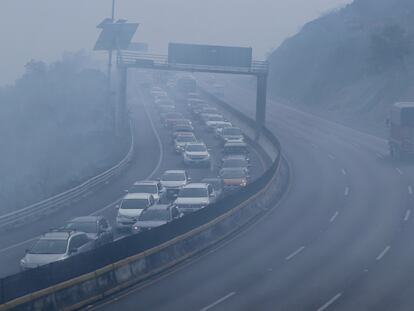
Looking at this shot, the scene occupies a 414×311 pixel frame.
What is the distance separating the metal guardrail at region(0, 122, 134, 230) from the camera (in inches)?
1081

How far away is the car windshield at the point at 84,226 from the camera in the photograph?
22.5 m

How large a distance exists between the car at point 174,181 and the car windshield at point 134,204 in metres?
5.54

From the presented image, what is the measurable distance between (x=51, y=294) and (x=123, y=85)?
37.3 metres

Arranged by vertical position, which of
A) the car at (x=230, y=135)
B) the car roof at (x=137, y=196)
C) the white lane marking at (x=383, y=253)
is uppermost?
the white lane marking at (x=383, y=253)

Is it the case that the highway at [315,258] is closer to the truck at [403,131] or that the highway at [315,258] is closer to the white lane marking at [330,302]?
the white lane marking at [330,302]

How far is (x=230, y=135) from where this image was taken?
5147 cm

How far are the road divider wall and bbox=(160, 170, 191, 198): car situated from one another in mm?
6196

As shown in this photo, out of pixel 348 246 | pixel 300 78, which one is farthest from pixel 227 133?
pixel 300 78

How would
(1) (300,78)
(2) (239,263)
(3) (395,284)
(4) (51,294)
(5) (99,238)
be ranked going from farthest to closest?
(1) (300,78) → (5) (99,238) → (2) (239,263) → (3) (395,284) → (4) (51,294)

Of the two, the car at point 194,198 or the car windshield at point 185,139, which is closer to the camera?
the car at point 194,198

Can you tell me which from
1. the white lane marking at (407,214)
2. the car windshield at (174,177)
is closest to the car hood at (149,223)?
the white lane marking at (407,214)

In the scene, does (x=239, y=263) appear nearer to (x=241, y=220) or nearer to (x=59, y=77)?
(x=241, y=220)

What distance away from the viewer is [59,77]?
359 ft

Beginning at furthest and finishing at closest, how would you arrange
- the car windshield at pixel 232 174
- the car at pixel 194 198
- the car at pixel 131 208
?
the car windshield at pixel 232 174, the car at pixel 194 198, the car at pixel 131 208
